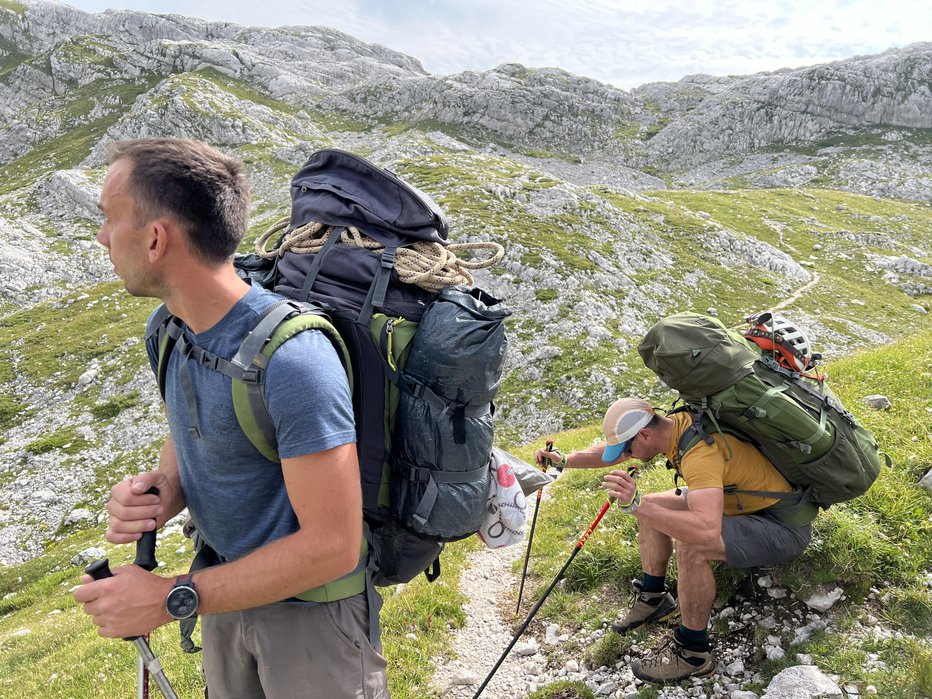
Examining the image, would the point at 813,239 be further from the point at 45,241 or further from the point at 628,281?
the point at 45,241

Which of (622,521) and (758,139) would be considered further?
(758,139)

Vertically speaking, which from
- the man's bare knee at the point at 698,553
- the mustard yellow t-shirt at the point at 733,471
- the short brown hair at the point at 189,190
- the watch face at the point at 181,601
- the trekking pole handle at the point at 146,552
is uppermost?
the short brown hair at the point at 189,190

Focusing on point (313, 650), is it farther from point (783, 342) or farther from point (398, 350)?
point (783, 342)

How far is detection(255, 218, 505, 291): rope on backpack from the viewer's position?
336 centimetres

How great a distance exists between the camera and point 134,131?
78500 mm

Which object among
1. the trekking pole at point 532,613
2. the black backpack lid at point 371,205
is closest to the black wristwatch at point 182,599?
the black backpack lid at point 371,205

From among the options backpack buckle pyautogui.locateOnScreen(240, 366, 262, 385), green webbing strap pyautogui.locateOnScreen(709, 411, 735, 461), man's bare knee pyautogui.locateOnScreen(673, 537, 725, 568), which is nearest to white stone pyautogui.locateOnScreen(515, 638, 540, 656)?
man's bare knee pyautogui.locateOnScreen(673, 537, 725, 568)

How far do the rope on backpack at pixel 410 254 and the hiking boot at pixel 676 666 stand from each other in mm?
4582

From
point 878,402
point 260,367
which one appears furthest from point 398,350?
point 878,402

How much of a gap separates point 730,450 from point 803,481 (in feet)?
2.87

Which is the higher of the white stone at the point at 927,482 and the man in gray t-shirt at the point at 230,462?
the man in gray t-shirt at the point at 230,462

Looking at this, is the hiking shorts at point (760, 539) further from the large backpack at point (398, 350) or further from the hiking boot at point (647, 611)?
the large backpack at point (398, 350)

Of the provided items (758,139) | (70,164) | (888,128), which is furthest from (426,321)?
(888,128)

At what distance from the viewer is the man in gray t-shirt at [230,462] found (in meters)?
2.44
